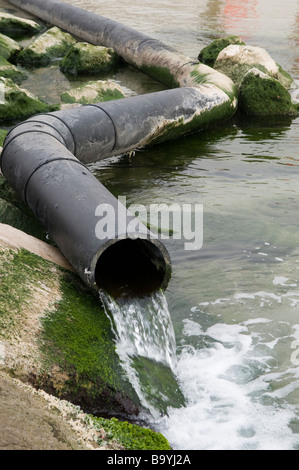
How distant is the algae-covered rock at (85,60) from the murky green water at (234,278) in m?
4.55

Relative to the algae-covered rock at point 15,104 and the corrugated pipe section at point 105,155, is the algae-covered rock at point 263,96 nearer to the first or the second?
the corrugated pipe section at point 105,155

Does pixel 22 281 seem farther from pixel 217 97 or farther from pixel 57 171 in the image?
pixel 217 97

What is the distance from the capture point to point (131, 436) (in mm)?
3414

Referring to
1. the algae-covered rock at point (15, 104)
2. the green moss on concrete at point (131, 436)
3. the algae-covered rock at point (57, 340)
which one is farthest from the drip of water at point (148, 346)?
the algae-covered rock at point (15, 104)

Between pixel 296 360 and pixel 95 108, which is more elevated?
pixel 95 108

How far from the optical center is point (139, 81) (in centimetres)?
1252

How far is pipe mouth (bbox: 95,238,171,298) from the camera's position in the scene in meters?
4.78

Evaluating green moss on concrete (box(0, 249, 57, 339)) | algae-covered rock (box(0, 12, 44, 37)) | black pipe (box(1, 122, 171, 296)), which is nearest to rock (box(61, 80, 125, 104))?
black pipe (box(1, 122, 171, 296))

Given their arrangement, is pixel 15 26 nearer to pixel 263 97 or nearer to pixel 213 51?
pixel 213 51

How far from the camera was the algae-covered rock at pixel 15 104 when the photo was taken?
9508 millimetres

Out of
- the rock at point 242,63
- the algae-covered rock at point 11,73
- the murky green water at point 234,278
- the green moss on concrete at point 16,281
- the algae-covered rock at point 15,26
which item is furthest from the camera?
the algae-covered rock at point 15,26

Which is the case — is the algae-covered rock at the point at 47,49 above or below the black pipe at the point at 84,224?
below

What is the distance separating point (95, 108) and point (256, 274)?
11.5 ft

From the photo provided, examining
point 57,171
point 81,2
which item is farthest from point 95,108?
point 81,2
